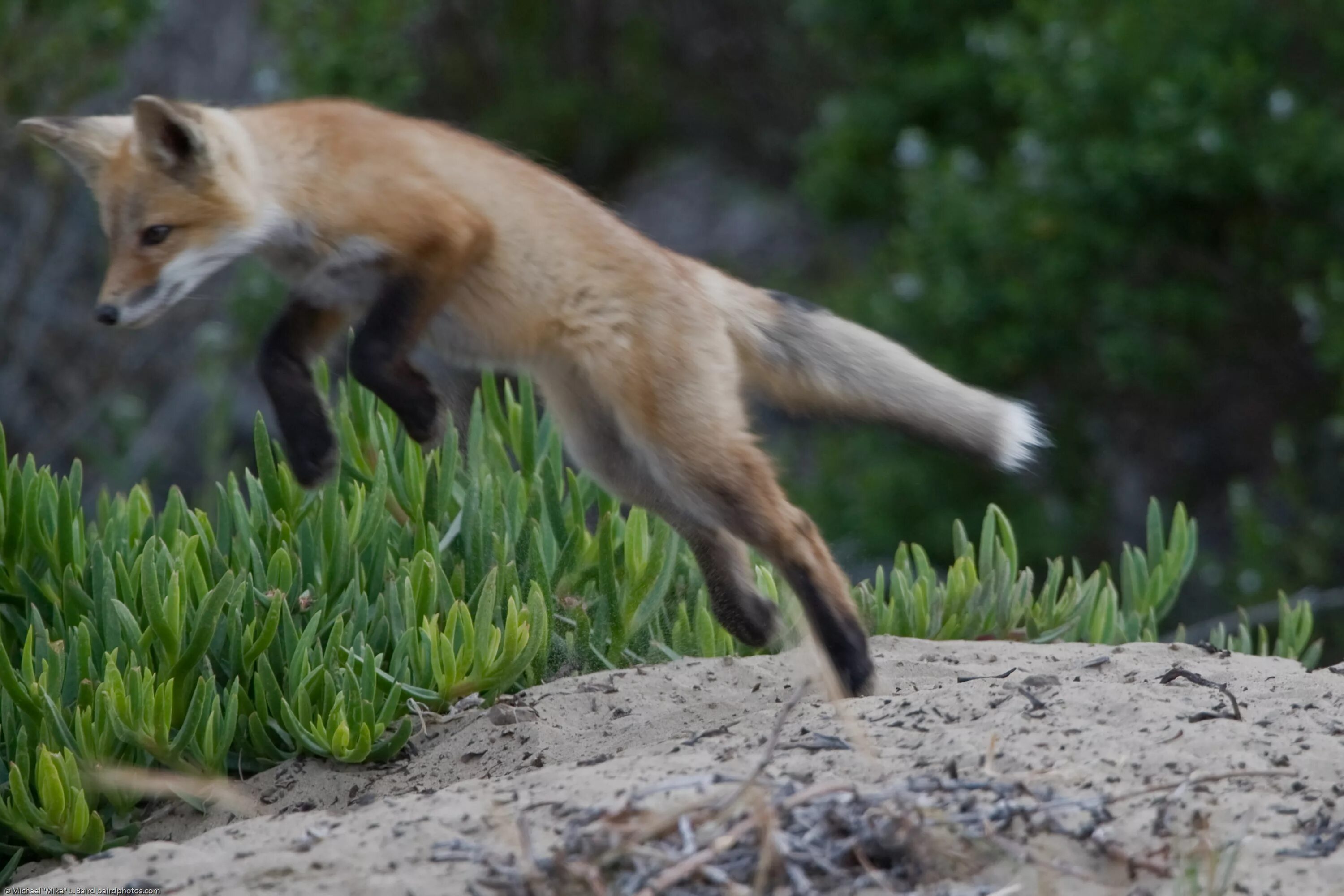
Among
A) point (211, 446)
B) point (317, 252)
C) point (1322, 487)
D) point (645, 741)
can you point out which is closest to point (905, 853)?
point (645, 741)

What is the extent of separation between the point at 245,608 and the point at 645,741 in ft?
3.79

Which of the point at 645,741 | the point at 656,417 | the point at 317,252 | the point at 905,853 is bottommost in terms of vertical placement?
the point at 645,741

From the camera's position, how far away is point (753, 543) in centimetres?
413

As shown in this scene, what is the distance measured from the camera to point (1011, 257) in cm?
875

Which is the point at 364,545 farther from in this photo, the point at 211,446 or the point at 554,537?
the point at 211,446

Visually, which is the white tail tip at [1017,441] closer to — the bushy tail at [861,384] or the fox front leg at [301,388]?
the bushy tail at [861,384]

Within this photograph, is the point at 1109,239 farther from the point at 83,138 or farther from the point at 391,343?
the point at 83,138

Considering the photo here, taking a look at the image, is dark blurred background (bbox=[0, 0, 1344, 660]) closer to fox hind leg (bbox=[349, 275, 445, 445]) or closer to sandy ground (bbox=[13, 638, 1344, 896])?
sandy ground (bbox=[13, 638, 1344, 896])

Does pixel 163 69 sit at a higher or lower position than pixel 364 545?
higher

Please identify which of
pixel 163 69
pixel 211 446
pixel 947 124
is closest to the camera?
pixel 211 446

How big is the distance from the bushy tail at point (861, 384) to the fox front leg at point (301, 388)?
124 centimetres

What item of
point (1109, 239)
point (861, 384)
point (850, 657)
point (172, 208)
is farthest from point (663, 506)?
point (1109, 239)

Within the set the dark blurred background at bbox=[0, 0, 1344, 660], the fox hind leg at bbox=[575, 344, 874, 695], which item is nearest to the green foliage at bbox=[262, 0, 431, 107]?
the dark blurred background at bbox=[0, 0, 1344, 660]

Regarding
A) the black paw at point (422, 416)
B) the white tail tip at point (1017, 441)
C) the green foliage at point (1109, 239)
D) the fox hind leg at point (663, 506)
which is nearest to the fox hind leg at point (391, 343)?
the black paw at point (422, 416)
